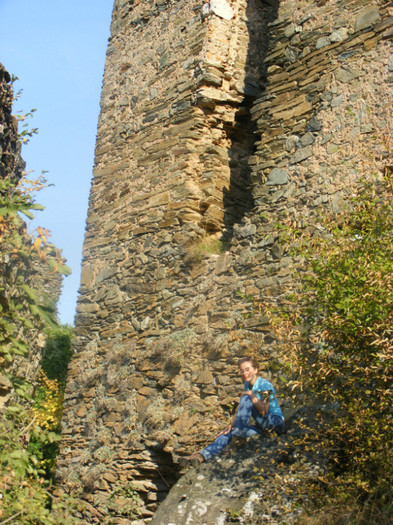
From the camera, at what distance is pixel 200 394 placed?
564 centimetres

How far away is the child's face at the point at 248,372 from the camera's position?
4918 millimetres

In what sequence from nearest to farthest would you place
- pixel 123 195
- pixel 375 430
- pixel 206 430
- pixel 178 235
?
pixel 375 430
pixel 206 430
pixel 178 235
pixel 123 195

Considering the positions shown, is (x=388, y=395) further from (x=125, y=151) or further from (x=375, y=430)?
(x=125, y=151)

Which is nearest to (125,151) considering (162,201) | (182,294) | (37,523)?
(162,201)

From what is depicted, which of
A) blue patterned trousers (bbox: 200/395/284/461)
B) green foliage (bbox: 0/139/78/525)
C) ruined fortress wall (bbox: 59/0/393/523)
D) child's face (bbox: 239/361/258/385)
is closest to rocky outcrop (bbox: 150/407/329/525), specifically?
blue patterned trousers (bbox: 200/395/284/461)

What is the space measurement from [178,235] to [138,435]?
2.03m

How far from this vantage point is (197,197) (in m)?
6.73

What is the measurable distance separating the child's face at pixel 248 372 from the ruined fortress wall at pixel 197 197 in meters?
0.19

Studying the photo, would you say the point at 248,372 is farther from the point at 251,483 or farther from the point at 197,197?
the point at 197,197

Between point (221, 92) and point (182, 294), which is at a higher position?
point (221, 92)

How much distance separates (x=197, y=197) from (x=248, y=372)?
7.87 feet

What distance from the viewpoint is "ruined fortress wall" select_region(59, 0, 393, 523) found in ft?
17.8

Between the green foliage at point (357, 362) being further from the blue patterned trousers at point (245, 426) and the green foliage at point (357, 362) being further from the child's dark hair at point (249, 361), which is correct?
the child's dark hair at point (249, 361)

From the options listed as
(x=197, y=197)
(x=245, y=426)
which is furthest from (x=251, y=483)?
(x=197, y=197)
